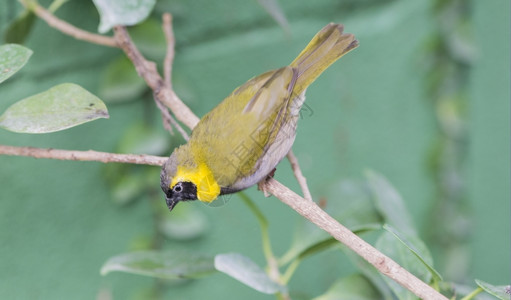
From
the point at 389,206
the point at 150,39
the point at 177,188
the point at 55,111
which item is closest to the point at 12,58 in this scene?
the point at 55,111

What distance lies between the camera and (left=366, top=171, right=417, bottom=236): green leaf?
128 centimetres

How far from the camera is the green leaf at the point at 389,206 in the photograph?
1.28 m

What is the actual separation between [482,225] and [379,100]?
2.65ft

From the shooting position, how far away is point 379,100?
6.64 feet

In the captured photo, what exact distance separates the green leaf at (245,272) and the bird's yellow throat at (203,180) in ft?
0.81

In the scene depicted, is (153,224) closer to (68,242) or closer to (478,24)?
(68,242)

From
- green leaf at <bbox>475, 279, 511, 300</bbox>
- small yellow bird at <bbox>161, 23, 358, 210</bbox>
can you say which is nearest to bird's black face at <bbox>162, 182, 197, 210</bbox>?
small yellow bird at <bbox>161, 23, 358, 210</bbox>

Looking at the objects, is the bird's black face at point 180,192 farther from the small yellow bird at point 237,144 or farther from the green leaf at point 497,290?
the green leaf at point 497,290

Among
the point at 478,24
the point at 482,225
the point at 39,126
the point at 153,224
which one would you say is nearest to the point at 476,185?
the point at 482,225

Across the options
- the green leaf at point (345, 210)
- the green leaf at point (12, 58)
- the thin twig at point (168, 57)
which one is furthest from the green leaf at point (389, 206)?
the green leaf at point (12, 58)

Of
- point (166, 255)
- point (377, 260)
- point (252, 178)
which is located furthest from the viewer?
point (252, 178)

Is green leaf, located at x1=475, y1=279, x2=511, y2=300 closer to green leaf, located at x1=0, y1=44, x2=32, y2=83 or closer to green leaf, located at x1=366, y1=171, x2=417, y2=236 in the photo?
green leaf, located at x1=366, y1=171, x2=417, y2=236

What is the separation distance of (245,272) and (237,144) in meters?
0.36

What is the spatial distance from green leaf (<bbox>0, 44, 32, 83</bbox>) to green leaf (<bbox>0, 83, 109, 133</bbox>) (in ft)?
0.21
